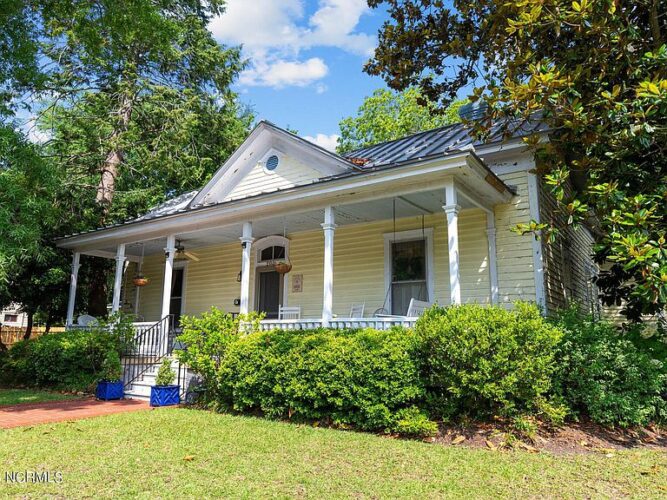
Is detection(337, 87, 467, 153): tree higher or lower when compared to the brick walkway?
higher

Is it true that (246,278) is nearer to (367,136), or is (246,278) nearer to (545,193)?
Answer: (545,193)

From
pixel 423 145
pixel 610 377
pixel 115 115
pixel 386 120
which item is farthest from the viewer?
pixel 386 120

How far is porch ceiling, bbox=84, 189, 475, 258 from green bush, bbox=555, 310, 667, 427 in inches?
135

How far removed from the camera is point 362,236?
11406 mm

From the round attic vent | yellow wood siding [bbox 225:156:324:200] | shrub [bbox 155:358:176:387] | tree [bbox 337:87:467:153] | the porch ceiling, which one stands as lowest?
shrub [bbox 155:358:176:387]

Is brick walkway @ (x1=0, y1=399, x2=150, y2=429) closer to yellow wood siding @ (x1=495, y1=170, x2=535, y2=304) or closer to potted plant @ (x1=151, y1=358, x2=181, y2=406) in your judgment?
potted plant @ (x1=151, y1=358, x2=181, y2=406)

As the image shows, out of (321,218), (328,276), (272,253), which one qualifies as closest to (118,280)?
(272,253)

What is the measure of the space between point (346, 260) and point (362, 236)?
72 cm

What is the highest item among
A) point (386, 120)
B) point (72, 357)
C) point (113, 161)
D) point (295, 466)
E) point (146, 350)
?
point (386, 120)

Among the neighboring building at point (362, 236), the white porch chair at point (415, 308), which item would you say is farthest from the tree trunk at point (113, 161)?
the white porch chair at point (415, 308)

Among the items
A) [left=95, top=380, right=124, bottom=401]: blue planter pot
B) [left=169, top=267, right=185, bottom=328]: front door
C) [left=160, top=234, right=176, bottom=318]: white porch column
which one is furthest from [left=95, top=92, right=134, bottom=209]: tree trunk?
[left=95, top=380, right=124, bottom=401]: blue planter pot

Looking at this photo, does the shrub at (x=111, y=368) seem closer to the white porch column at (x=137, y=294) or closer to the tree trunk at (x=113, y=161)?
the white porch column at (x=137, y=294)

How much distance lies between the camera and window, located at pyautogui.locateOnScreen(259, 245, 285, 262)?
1299cm

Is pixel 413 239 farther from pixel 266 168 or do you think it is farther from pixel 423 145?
pixel 266 168
